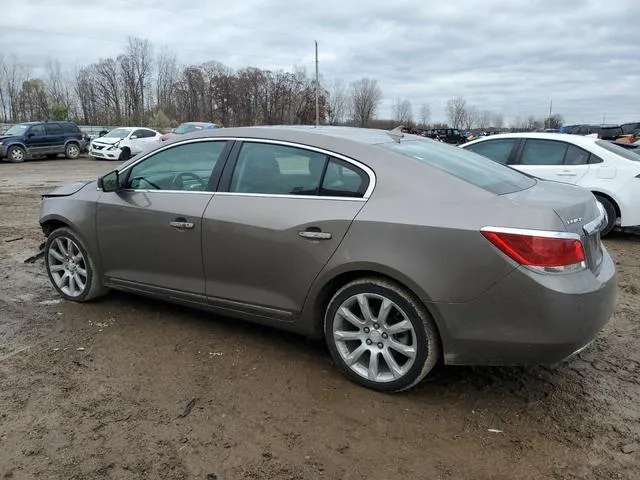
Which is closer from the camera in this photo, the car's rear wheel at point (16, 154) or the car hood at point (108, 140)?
the car's rear wheel at point (16, 154)

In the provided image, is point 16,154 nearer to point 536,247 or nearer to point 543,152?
point 543,152

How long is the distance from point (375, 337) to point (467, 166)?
1.30m

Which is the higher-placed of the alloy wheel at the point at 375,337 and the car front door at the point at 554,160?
the car front door at the point at 554,160

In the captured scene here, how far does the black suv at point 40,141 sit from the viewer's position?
24.5 meters

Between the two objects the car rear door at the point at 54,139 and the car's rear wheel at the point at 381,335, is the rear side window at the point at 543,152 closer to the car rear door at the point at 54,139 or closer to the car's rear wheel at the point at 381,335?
the car's rear wheel at the point at 381,335

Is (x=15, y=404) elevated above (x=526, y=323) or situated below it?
below

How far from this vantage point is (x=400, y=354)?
11.0 ft

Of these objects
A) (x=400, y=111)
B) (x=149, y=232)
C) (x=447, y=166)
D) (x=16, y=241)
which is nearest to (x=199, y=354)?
(x=149, y=232)

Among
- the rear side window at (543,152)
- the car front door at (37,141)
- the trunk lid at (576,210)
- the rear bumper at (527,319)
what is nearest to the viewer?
the rear bumper at (527,319)

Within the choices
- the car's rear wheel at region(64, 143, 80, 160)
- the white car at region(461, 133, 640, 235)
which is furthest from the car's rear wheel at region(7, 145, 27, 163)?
the white car at region(461, 133, 640, 235)

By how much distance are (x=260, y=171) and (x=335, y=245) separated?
2.92 feet

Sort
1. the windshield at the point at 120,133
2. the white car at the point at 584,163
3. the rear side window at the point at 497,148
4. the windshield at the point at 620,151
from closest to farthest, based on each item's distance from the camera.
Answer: the white car at the point at 584,163 → the windshield at the point at 620,151 → the rear side window at the point at 497,148 → the windshield at the point at 120,133

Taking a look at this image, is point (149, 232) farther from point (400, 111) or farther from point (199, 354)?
point (400, 111)

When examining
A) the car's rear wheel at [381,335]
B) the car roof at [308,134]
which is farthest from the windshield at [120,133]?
the car's rear wheel at [381,335]
